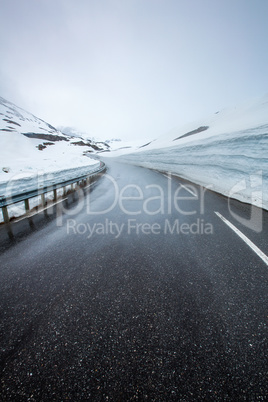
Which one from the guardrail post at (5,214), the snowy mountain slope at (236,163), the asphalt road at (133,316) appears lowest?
the asphalt road at (133,316)

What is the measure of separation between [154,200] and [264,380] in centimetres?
524

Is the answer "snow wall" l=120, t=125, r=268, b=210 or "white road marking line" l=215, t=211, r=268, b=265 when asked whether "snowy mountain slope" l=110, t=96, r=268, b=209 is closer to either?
"snow wall" l=120, t=125, r=268, b=210

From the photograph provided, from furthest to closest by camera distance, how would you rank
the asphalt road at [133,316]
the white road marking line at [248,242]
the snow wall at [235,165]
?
the snow wall at [235,165]
the white road marking line at [248,242]
the asphalt road at [133,316]

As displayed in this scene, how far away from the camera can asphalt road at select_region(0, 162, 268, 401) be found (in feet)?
4.23

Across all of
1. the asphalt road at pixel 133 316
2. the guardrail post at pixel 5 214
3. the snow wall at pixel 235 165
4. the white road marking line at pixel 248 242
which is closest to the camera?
the asphalt road at pixel 133 316

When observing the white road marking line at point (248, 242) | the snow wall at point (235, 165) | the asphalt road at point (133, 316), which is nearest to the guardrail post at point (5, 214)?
the asphalt road at point (133, 316)

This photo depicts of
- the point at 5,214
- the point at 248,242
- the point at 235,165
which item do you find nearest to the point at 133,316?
the point at 248,242

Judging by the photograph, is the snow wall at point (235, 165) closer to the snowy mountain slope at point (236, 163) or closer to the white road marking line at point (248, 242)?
the snowy mountain slope at point (236, 163)

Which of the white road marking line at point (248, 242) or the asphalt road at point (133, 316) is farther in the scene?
the white road marking line at point (248, 242)

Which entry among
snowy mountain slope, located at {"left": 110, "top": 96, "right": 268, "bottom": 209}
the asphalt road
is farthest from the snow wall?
the asphalt road

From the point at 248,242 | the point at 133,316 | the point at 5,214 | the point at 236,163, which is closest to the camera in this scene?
the point at 133,316

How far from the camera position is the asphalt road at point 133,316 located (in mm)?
1290

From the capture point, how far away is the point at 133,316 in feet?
6.09

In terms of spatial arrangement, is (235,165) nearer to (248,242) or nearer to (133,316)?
(248,242)
